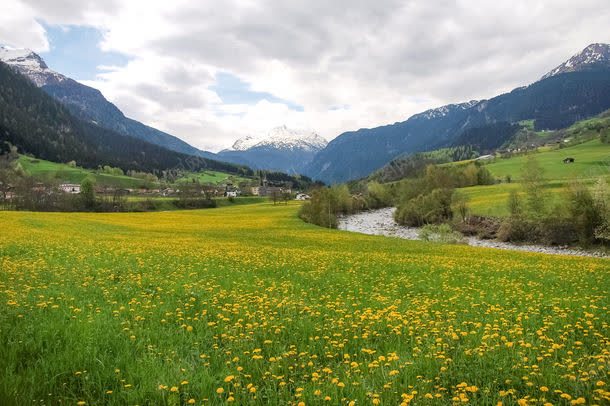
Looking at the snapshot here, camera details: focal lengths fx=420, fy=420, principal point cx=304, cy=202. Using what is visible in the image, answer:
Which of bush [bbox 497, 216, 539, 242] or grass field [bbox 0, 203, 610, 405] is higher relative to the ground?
grass field [bbox 0, 203, 610, 405]

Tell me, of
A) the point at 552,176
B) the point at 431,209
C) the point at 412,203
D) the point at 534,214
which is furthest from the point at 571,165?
the point at 534,214

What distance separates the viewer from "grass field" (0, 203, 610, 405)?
20.9 feet

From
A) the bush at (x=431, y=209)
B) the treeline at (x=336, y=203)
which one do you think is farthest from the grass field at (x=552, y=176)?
the treeline at (x=336, y=203)

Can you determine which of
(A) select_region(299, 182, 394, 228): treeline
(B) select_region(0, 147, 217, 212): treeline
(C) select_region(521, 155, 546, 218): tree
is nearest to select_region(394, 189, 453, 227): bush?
(A) select_region(299, 182, 394, 228): treeline

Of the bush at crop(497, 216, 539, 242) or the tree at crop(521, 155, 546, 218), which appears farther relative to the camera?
the tree at crop(521, 155, 546, 218)

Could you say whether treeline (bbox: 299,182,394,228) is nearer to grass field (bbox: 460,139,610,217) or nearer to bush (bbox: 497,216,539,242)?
grass field (bbox: 460,139,610,217)

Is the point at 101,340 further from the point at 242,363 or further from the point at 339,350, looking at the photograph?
the point at 339,350

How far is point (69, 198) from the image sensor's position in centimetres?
11694

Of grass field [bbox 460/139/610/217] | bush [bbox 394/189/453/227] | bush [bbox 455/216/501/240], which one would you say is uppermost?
grass field [bbox 460/139/610/217]

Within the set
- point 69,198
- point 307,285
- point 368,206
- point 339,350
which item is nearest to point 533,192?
point 307,285

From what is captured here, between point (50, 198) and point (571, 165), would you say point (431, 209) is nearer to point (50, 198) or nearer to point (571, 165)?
point (571, 165)

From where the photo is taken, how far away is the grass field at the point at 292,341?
638cm

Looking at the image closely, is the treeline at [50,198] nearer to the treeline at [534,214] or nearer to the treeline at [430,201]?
the treeline at [430,201]

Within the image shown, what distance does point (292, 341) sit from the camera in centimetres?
908
